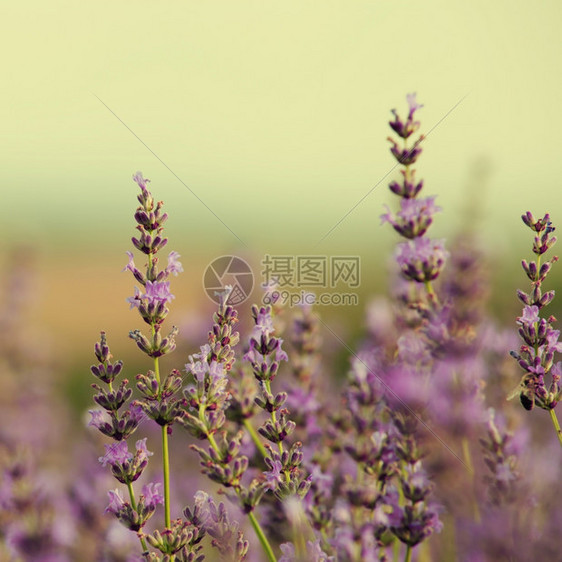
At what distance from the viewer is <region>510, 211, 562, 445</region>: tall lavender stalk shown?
1313 mm

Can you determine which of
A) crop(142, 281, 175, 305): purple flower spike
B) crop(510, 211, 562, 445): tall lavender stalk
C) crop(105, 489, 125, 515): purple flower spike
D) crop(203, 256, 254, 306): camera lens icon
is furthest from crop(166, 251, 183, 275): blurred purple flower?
crop(203, 256, 254, 306): camera lens icon

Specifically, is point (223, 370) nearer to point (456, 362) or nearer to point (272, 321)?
point (272, 321)

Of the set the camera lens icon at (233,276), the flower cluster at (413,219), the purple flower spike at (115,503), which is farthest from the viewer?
the camera lens icon at (233,276)

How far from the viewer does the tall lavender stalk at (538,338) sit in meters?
1.31

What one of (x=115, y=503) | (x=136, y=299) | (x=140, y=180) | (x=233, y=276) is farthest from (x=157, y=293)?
(x=233, y=276)

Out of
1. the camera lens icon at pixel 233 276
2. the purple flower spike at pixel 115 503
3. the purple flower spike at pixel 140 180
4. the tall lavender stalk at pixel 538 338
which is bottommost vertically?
the purple flower spike at pixel 115 503

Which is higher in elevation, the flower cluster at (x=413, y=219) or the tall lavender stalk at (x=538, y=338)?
the flower cluster at (x=413, y=219)

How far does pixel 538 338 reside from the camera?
1322 millimetres

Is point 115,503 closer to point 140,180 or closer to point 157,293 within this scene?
point 157,293

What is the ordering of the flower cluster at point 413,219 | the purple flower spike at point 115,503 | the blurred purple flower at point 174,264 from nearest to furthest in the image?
the purple flower spike at point 115,503
the blurred purple flower at point 174,264
the flower cluster at point 413,219

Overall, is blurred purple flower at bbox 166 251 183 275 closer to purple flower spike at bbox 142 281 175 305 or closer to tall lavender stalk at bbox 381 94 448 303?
purple flower spike at bbox 142 281 175 305

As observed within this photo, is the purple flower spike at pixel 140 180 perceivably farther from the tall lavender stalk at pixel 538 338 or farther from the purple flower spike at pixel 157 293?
the tall lavender stalk at pixel 538 338

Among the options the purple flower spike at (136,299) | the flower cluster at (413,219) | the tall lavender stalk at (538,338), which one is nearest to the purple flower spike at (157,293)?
the purple flower spike at (136,299)

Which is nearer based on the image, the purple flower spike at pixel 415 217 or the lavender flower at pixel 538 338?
the lavender flower at pixel 538 338
